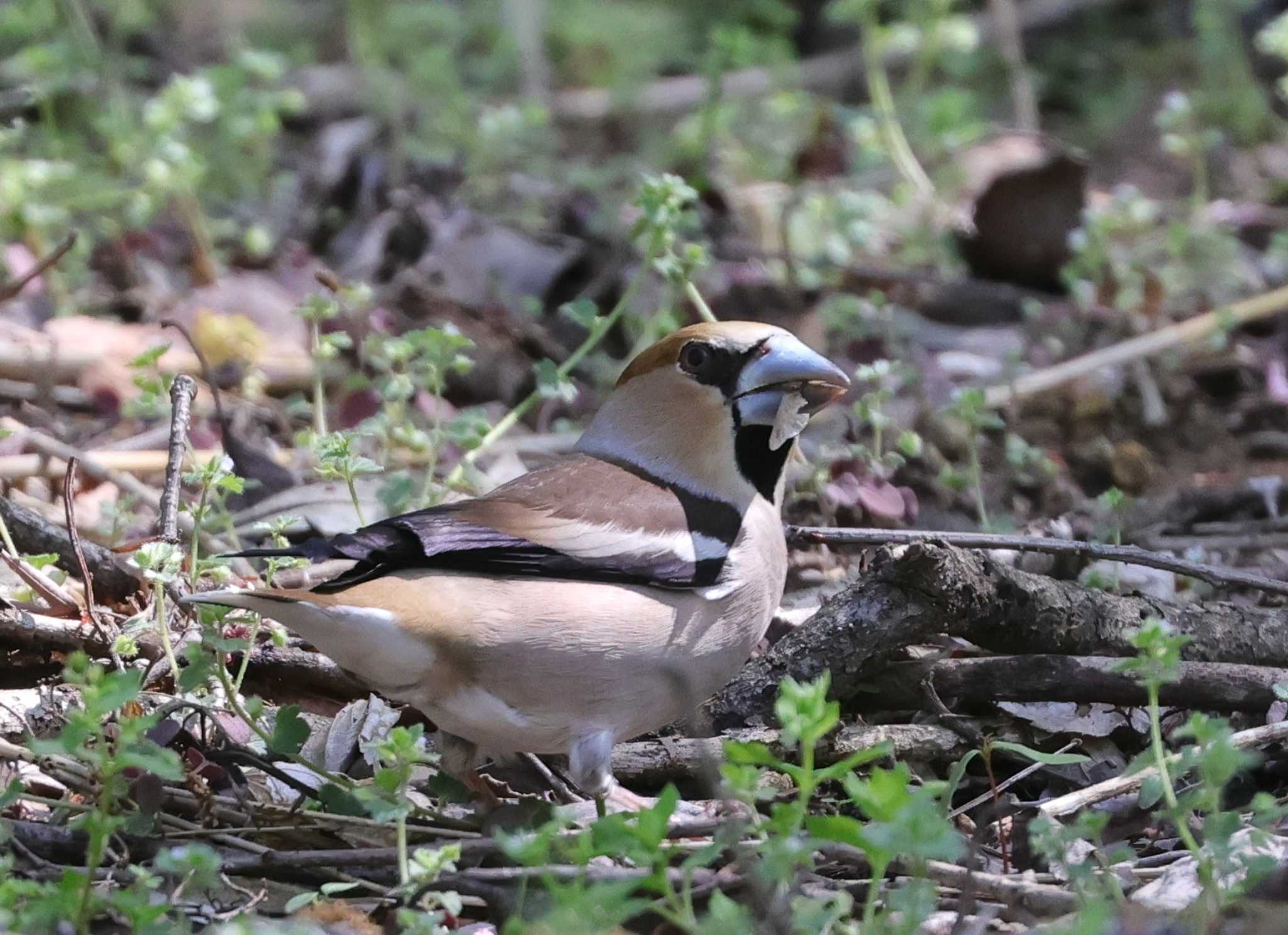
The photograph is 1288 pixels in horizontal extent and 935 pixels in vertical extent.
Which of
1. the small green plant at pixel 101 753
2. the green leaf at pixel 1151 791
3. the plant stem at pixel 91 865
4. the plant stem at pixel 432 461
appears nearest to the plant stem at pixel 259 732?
the small green plant at pixel 101 753

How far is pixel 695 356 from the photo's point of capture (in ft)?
12.1

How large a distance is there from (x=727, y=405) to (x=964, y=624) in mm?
727

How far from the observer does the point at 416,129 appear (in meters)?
7.58

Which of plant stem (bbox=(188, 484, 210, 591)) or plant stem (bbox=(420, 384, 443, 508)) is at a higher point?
plant stem (bbox=(188, 484, 210, 591))

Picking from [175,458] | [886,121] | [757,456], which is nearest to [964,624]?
[757,456]

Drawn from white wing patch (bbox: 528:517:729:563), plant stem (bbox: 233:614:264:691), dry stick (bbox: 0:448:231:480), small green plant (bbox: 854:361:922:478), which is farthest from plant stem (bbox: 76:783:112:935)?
small green plant (bbox: 854:361:922:478)

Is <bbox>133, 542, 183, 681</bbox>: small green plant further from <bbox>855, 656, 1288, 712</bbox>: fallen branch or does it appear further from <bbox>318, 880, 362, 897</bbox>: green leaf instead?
<bbox>855, 656, 1288, 712</bbox>: fallen branch

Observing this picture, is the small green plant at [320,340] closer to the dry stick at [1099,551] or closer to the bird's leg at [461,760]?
the bird's leg at [461,760]

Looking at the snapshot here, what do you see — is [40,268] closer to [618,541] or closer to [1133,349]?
[618,541]

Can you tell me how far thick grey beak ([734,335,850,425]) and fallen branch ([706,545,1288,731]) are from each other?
0.44 m

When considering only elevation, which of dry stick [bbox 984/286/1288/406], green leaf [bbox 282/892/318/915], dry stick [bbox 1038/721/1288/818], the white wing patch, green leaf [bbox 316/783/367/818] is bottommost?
dry stick [bbox 984/286/1288/406]

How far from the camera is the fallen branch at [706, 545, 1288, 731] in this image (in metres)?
3.33

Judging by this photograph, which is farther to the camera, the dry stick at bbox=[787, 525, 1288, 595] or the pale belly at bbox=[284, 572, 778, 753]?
the dry stick at bbox=[787, 525, 1288, 595]

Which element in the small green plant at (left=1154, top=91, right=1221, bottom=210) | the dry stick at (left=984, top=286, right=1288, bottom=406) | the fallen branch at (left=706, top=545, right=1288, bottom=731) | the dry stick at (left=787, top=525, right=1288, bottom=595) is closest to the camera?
the fallen branch at (left=706, top=545, right=1288, bottom=731)
